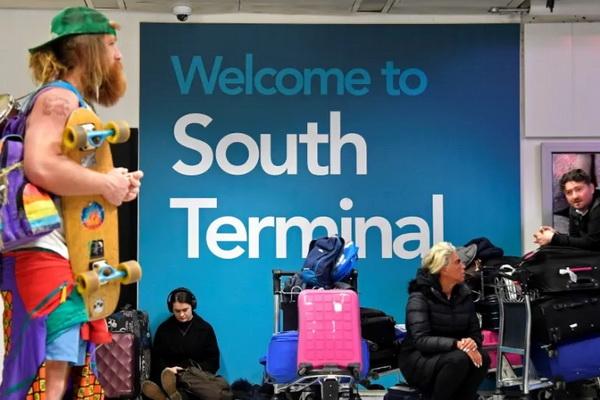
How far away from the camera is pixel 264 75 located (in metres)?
7.34

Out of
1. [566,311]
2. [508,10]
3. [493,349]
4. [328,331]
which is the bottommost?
[493,349]

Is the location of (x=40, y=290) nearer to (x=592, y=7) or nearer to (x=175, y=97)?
(x=175, y=97)

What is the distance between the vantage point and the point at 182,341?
6801mm

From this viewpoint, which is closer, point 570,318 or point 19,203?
point 19,203

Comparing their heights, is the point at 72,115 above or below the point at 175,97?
below

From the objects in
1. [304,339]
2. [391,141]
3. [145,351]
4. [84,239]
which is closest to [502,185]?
[391,141]

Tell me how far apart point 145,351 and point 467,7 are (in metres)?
3.72

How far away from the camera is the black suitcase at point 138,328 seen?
6.57m

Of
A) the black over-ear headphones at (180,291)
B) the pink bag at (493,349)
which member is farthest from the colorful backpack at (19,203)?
the black over-ear headphones at (180,291)

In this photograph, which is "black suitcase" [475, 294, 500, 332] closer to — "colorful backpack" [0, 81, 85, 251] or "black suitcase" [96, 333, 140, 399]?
"black suitcase" [96, 333, 140, 399]

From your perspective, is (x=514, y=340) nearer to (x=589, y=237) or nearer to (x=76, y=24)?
(x=589, y=237)

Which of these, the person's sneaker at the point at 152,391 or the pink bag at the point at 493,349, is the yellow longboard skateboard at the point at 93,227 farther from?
the pink bag at the point at 493,349

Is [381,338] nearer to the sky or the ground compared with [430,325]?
nearer to the ground

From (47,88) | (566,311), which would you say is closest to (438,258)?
(566,311)
